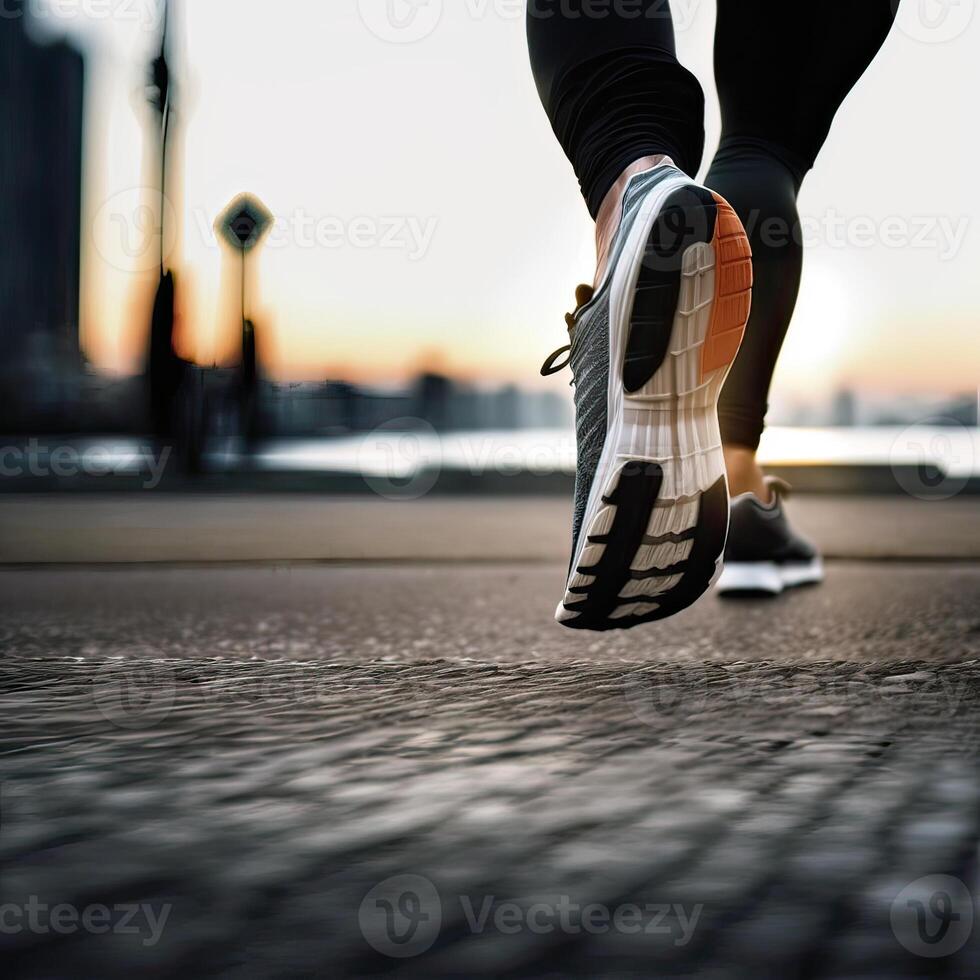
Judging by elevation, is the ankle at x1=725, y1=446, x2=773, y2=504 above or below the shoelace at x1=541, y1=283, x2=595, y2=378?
below

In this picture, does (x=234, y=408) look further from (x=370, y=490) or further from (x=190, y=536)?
(x=190, y=536)

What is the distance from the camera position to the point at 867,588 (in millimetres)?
2531

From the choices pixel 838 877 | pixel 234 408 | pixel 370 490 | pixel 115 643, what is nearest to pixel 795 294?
pixel 115 643

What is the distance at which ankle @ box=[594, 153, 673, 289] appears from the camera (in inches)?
61.5

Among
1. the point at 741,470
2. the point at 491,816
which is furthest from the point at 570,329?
the point at 491,816

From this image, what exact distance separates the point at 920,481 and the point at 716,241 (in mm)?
9016
